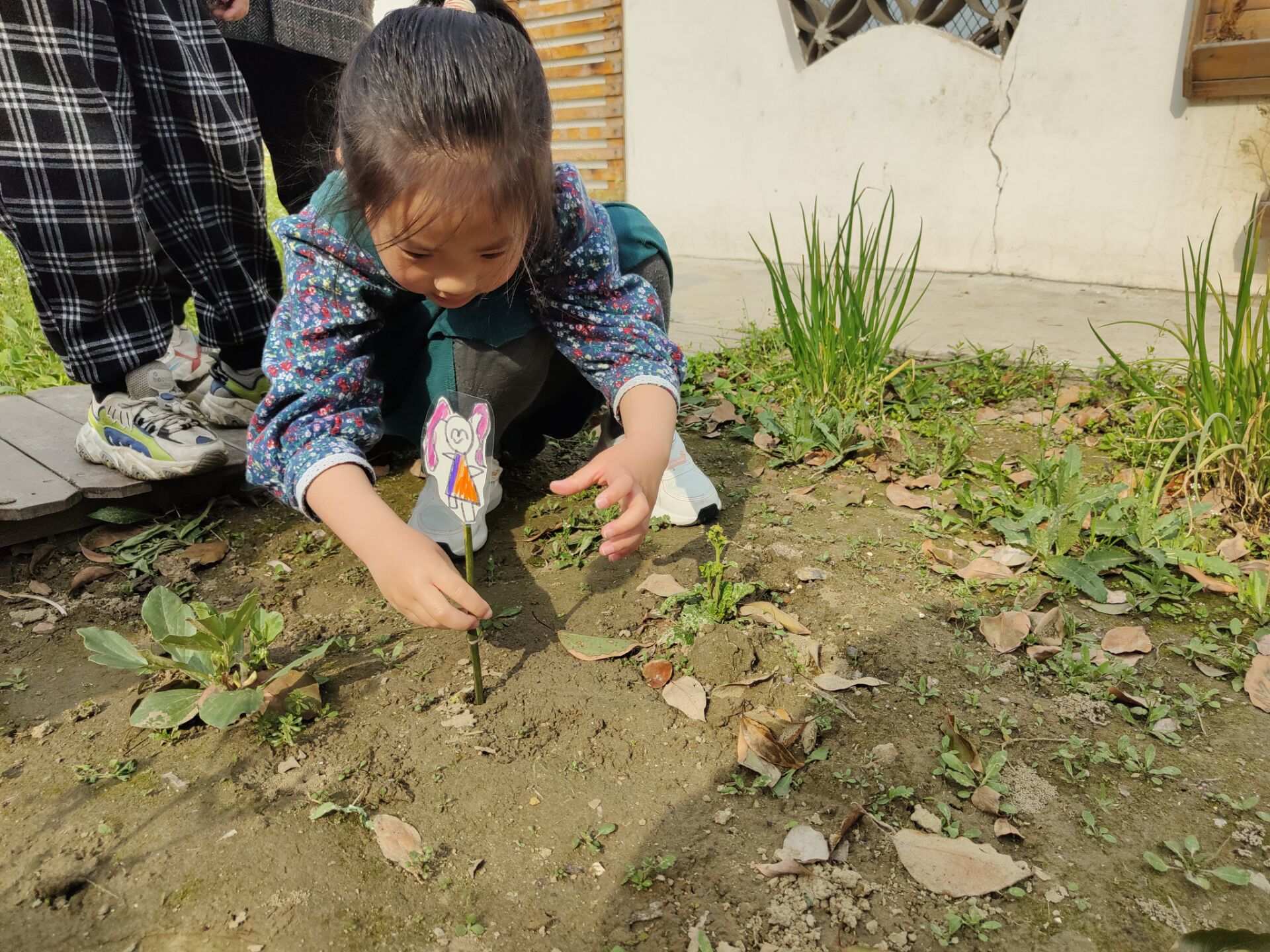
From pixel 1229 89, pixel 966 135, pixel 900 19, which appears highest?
pixel 900 19

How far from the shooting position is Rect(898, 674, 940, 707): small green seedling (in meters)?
1.44

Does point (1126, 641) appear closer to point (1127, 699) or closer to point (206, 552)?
point (1127, 699)

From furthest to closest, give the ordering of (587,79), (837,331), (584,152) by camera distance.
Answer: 1. (584,152)
2. (587,79)
3. (837,331)

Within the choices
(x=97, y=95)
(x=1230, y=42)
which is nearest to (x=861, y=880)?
(x=97, y=95)

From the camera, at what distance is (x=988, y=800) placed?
48.6 inches

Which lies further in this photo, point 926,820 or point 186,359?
point 186,359

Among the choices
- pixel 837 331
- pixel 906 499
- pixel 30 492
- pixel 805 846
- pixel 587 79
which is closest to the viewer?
pixel 805 846

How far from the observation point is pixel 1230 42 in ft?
11.0

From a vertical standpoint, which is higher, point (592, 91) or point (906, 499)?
point (592, 91)

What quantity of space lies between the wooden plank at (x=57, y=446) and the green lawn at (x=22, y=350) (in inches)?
18.2

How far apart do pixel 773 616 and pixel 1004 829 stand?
56 centimetres

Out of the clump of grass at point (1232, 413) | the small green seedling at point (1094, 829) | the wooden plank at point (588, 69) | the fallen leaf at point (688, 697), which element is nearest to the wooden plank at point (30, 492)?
the fallen leaf at point (688, 697)

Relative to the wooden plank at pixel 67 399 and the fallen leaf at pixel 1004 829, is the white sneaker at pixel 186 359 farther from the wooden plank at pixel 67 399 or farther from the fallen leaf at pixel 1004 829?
the fallen leaf at pixel 1004 829

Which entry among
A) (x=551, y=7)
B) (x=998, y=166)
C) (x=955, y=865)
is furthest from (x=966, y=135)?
(x=955, y=865)
